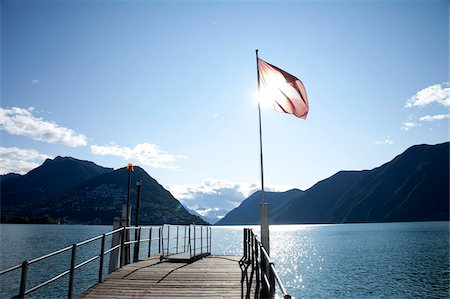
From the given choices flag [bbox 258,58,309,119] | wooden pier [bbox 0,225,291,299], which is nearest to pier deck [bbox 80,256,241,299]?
wooden pier [bbox 0,225,291,299]

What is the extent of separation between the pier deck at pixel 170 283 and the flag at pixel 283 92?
608 centimetres

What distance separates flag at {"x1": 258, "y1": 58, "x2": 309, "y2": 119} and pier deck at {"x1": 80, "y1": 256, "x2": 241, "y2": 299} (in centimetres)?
608

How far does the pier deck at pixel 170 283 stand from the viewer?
8320 millimetres

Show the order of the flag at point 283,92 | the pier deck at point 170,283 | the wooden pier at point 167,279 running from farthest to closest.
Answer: the flag at point 283,92, the pier deck at point 170,283, the wooden pier at point 167,279

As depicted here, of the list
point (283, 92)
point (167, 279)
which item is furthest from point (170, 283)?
point (283, 92)

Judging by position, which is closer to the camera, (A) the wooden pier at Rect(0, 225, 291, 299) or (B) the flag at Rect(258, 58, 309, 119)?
(A) the wooden pier at Rect(0, 225, 291, 299)

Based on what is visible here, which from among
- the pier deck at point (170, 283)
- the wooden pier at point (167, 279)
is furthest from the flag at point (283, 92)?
the pier deck at point (170, 283)

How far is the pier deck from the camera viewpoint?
832 centimetres

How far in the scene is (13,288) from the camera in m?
28.2

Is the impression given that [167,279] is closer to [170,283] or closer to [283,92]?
[170,283]

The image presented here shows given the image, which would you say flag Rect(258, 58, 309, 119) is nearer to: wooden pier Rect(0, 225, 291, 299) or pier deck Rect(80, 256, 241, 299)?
wooden pier Rect(0, 225, 291, 299)

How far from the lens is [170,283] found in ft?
31.0

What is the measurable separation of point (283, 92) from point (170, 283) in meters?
7.55

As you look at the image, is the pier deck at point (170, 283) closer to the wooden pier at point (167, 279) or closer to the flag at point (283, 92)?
the wooden pier at point (167, 279)
